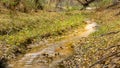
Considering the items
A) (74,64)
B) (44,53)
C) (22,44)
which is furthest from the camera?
(22,44)

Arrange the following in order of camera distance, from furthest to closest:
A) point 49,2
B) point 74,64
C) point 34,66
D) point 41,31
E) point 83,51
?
point 49,2 < point 41,31 < point 83,51 < point 34,66 < point 74,64

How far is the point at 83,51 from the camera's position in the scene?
16172 mm

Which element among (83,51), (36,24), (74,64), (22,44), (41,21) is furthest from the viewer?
(41,21)

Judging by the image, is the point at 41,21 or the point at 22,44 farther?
the point at 41,21

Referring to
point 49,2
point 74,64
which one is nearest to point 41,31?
point 74,64

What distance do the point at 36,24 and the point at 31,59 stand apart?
37.4 ft

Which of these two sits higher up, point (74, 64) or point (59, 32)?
point (74, 64)

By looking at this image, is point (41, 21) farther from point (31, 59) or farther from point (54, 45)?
point (31, 59)

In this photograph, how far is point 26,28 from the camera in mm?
24594

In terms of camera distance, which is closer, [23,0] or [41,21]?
[41,21]

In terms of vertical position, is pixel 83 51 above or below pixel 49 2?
above

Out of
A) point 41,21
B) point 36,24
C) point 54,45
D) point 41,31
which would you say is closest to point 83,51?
point 54,45

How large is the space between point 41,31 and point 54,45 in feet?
13.6

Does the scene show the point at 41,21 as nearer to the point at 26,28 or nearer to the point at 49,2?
the point at 26,28
